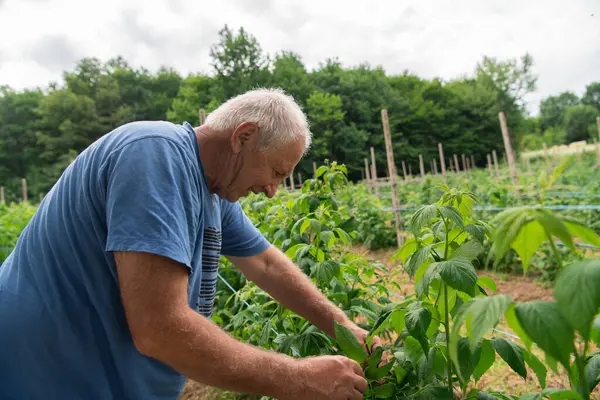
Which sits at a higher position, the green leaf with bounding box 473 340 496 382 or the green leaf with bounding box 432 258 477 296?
the green leaf with bounding box 432 258 477 296

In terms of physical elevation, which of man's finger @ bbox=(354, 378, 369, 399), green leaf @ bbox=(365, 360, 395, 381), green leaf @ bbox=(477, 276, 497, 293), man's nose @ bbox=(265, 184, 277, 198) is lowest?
green leaf @ bbox=(365, 360, 395, 381)

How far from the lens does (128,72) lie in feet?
158

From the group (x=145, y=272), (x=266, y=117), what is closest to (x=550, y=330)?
(x=145, y=272)

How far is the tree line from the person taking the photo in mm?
42531

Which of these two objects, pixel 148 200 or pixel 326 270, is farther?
pixel 326 270

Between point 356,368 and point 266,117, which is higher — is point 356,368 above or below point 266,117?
below

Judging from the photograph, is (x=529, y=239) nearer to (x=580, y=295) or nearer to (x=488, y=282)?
(x=580, y=295)

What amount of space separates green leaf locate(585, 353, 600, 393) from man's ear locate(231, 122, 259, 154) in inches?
48.7

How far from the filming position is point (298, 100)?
42812 mm

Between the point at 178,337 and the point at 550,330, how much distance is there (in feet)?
3.14

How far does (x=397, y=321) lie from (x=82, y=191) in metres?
1.22

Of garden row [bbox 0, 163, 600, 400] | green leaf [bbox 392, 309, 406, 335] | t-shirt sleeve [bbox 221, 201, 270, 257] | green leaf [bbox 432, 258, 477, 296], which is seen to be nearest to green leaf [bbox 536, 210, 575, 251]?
garden row [bbox 0, 163, 600, 400]

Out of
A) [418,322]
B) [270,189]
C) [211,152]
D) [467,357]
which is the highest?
[211,152]

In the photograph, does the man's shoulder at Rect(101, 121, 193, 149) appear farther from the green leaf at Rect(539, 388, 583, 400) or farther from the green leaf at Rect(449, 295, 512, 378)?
the green leaf at Rect(539, 388, 583, 400)
